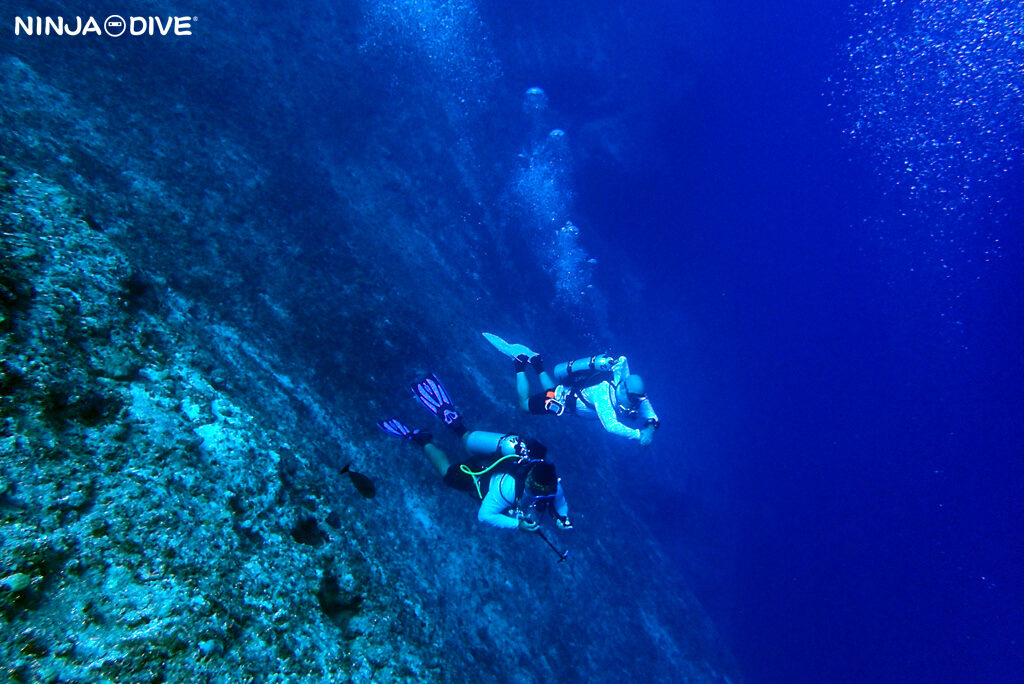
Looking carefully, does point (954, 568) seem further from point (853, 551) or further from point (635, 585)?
point (635, 585)

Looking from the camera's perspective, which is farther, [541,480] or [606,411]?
[606,411]

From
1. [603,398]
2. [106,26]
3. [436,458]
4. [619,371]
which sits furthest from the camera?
[619,371]

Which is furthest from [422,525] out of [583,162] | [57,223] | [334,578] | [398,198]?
[583,162]

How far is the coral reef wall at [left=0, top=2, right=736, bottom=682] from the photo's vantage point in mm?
1795

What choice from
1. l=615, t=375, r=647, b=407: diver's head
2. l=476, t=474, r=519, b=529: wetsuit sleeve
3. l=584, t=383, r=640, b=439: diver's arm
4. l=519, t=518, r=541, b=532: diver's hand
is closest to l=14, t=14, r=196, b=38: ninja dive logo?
l=476, t=474, r=519, b=529: wetsuit sleeve

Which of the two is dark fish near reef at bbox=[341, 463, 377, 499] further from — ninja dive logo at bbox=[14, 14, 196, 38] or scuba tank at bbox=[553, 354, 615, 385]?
ninja dive logo at bbox=[14, 14, 196, 38]

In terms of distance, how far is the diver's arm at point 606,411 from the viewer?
19.0 feet

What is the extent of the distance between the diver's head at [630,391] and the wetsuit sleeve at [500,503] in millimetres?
2471

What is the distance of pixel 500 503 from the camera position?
164 inches

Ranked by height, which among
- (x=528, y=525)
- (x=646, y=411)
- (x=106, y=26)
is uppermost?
(x=106, y=26)

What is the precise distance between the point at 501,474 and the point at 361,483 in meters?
1.31

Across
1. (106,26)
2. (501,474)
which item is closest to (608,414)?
(501,474)

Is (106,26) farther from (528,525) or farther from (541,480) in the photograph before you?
(528,525)

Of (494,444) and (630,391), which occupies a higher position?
(630,391)
